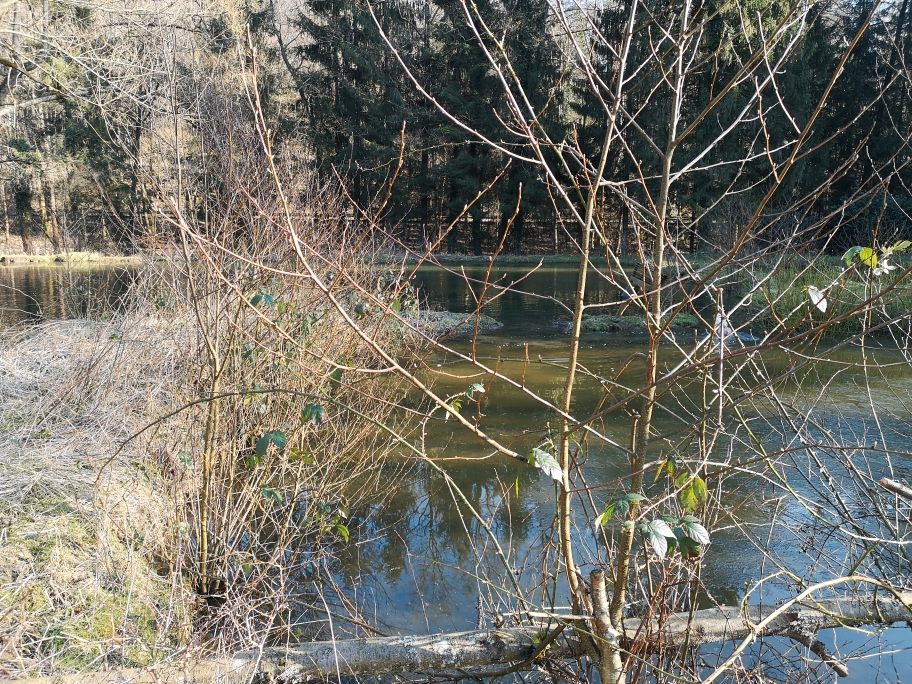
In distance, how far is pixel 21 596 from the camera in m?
2.78

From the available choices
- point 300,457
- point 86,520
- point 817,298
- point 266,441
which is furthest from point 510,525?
point 86,520

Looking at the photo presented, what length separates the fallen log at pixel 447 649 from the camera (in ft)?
8.02

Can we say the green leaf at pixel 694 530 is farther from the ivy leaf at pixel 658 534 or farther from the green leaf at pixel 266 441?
the green leaf at pixel 266 441

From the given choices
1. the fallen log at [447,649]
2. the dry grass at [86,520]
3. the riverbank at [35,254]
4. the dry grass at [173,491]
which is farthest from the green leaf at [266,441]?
the riverbank at [35,254]

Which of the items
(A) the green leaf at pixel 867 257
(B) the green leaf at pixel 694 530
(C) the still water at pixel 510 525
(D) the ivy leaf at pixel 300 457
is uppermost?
(A) the green leaf at pixel 867 257

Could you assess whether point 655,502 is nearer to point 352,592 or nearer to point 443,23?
point 352,592

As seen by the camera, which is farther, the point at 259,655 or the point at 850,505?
the point at 850,505

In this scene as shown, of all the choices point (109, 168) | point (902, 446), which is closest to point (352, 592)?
point (902, 446)

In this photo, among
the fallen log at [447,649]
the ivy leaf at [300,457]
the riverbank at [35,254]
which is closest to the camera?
the fallen log at [447,649]

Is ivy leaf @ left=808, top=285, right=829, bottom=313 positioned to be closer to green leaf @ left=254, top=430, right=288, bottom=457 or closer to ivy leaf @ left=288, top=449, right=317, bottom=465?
green leaf @ left=254, top=430, right=288, bottom=457

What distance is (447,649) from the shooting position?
2.59m

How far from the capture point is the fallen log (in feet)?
8.02

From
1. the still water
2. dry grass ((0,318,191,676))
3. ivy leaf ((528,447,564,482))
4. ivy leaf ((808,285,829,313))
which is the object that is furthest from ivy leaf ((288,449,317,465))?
ivy leaf ((808,285,829,313))

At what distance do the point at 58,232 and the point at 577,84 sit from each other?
1938 cm
